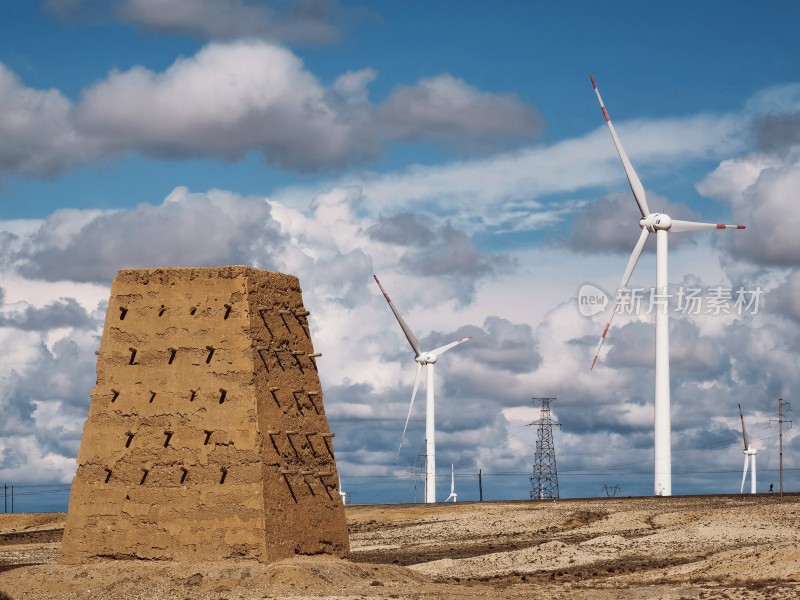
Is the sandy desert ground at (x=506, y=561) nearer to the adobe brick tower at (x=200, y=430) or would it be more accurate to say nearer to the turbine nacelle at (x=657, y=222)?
the adobe brick tower at (x=200, y=430)

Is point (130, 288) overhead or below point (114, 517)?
overhead

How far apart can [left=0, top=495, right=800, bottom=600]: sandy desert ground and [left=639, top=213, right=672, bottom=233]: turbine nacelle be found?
14156 mm

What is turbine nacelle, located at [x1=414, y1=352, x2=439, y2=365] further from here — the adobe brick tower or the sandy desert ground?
the adobe brick tower

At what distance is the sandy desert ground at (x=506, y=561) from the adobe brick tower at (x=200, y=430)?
61 cm

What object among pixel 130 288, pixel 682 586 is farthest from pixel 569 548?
pixel 130 288

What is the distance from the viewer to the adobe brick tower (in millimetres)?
25969

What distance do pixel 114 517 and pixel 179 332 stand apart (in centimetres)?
400

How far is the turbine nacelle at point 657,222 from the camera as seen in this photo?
66.6 metres

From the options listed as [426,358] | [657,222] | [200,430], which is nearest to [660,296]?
[657,222]

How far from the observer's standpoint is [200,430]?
26.3 m

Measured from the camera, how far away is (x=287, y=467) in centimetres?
2673

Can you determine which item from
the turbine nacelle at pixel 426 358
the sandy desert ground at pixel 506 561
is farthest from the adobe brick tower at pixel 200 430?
the turbine nacelle at pixel 426 358

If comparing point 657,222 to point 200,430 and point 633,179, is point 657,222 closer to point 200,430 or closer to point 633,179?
point 633,179

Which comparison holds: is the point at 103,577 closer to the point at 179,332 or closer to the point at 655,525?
the point at 179,332
